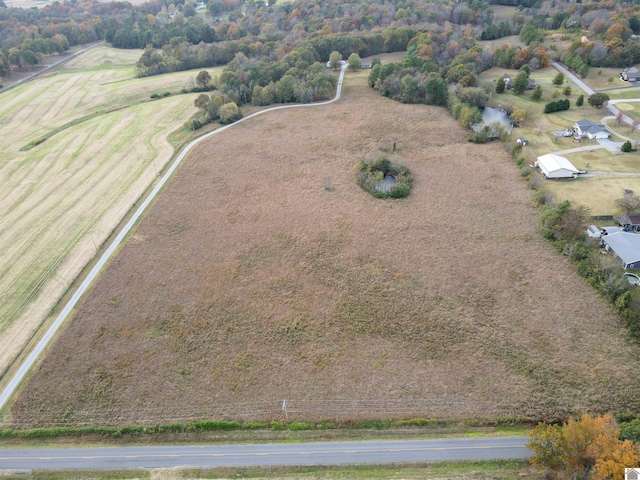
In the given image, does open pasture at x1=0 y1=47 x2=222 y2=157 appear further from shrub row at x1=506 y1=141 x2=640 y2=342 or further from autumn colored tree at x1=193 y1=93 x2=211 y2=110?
shrub row at x1=506 y1=141 x2=640 y2=342

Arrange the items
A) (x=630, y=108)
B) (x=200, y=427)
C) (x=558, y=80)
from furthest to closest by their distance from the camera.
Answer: (x=558, y=80)
(x=630, y=108)
(x=200, y=427)

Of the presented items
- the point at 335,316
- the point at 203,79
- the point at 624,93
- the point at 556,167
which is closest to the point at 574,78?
the point at 624,93

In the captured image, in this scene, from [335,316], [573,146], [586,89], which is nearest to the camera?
[335,316]

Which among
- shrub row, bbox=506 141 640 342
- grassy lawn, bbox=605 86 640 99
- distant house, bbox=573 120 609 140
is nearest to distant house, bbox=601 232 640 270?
shrub row, bbox=506 141 640 342

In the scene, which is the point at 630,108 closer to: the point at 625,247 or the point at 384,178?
the point at 625,247

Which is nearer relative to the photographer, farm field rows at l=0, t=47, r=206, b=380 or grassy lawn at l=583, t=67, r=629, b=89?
farm field rows at l=0, t=47, r=206, b=380
